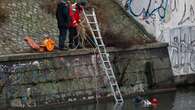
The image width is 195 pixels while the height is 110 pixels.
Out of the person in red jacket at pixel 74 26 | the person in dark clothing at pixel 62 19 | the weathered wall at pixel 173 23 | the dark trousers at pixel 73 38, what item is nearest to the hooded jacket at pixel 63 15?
the person in dark clothing at pixel 62 19

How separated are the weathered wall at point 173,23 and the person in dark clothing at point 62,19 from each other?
4.50m

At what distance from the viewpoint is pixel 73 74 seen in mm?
24047

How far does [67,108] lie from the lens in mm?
22891

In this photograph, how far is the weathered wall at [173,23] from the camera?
2816cm

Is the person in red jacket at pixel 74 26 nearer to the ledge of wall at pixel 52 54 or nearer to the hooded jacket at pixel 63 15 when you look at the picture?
the hooded jacket at pixel 63 15

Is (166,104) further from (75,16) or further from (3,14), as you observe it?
(3,14)

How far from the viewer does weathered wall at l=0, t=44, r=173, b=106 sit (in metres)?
22.7

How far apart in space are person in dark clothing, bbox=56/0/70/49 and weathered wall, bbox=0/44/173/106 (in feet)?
2.23

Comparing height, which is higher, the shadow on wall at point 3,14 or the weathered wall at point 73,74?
the shadow on wall at point 3,14

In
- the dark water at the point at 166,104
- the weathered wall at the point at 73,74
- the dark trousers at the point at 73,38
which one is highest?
the dark trousers at the point at 73,38

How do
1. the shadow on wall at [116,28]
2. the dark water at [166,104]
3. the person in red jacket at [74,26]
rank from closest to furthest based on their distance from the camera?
the dark water at [166,104]
the person in red jacket at [74,26]
the shadow on wall at [116,28]

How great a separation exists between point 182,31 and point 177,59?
1171 millimetres

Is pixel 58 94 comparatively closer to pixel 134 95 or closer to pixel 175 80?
pixel 134 95

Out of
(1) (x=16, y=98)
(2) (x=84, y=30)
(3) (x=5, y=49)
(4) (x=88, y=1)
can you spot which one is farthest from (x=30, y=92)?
(4) (x=88, y=1)
